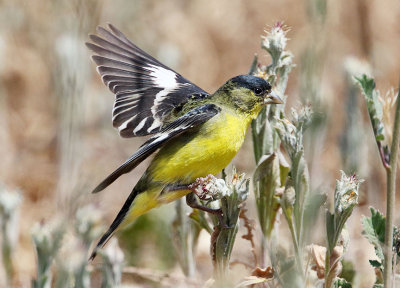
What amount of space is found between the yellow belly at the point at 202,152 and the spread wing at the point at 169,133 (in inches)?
2.0

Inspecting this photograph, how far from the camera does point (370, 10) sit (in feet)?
17.8

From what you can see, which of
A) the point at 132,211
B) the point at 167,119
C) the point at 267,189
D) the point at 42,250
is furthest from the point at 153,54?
the point at 42,250

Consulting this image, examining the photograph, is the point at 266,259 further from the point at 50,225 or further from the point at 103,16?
the point at 103,16

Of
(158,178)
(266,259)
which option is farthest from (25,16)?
(266,259)

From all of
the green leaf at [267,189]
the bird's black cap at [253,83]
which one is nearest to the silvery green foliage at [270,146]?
the green leaf at [267,189]

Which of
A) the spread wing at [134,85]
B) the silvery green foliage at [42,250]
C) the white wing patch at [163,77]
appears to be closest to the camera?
the silvery green foliage at [42,250]

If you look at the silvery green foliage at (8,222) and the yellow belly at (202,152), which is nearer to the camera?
the silvery green foliage at (8,222)

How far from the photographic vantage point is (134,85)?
3.56 metres

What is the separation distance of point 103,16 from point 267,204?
3726mm

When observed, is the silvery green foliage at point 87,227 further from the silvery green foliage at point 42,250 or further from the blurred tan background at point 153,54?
the blurred tan background at point 153,54

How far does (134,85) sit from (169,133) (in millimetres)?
746

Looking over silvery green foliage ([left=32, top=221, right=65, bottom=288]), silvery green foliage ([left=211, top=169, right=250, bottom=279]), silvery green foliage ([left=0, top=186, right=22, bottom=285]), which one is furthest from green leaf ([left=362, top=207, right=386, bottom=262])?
silvery green foliage ([left=0, top=186, right=22, bottom=285])

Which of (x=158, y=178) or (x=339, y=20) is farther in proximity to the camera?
(x=339, y=20)

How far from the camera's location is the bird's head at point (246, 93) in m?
3.10
